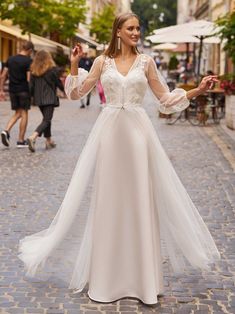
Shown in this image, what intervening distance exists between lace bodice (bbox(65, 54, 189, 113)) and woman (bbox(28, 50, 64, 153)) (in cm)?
750

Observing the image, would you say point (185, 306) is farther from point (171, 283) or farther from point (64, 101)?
point (64, 101)

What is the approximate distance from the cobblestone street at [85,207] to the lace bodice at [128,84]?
52.1 inches

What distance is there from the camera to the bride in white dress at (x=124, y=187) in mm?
4746

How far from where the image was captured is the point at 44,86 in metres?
12.8

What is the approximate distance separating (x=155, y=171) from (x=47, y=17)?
30.7 meters

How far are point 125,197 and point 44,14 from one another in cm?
3021

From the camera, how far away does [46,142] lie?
13.0 metres

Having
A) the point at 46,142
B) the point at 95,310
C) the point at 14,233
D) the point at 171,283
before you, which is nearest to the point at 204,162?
the point at 46,142

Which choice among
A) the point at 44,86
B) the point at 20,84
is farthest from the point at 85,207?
the point at 20,84

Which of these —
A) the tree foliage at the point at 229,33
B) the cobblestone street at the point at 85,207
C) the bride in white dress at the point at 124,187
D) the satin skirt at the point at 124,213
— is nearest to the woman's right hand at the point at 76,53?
the bride in white dress at the point at 124,187

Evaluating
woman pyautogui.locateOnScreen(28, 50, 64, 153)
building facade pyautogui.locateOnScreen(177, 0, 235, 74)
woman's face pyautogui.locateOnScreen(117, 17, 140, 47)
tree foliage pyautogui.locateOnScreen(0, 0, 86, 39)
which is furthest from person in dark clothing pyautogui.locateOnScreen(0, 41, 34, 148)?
building facade pyautogui.locateOnScreen(177, 0, 235, 74)

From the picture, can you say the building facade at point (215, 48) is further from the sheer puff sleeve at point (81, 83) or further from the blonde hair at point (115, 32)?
the blonde hair at point (115, 32)

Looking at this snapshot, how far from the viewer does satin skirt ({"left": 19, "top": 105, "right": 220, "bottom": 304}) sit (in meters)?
4.76

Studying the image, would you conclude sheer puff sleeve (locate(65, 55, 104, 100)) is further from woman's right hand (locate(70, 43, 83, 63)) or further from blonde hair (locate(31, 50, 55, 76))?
blonde hair (locate(31, 50, 55, 76))
